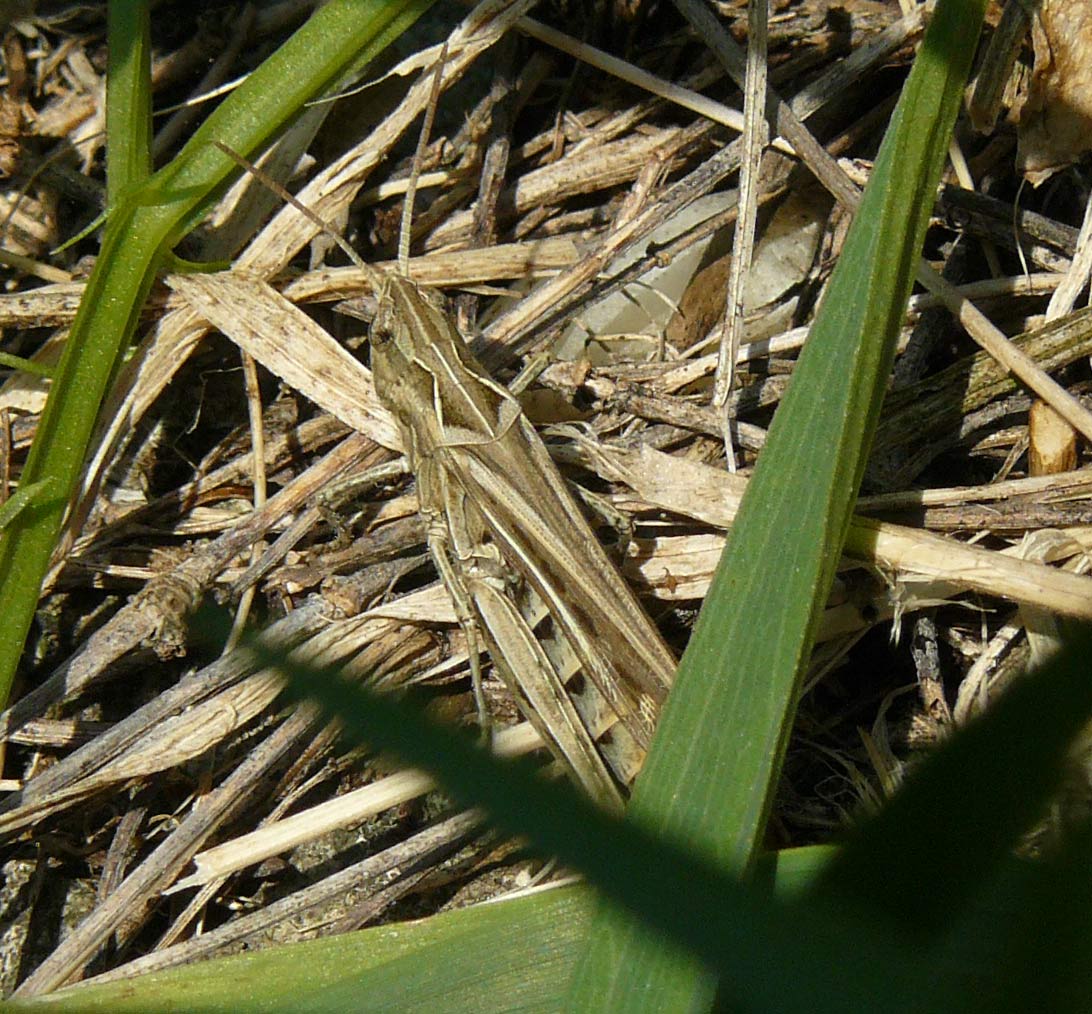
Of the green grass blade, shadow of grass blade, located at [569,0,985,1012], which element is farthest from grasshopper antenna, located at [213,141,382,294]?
shadow of grass blade, located at [569,0,985,1012]

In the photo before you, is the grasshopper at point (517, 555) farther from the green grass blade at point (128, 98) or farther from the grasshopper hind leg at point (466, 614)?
the green grass blade at point (128, 98)

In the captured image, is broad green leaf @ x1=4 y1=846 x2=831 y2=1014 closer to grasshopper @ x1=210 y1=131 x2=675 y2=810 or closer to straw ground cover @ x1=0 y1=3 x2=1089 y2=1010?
straw ground cover @ x1=0 y1=3 x2=1089 y2=1010

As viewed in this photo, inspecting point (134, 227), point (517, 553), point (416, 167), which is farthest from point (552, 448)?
point (134, 227)

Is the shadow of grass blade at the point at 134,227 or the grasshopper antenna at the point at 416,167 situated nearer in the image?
the shadow of grass blade at the point at 134,227

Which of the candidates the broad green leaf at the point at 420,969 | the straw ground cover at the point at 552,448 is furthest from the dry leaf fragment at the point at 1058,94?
the broad green leaf at the point at 420,969

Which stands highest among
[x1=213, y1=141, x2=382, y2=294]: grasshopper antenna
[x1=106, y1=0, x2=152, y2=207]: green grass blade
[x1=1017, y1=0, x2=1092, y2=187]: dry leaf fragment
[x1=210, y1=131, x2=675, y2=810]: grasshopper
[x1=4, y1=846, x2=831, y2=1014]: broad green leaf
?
[x1=106, y1=0, x2=152, y2=207]: green grass blade

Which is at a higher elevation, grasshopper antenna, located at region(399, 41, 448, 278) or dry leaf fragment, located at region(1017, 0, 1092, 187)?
grasshopper antenna, located at region(399, 41, 448, 278)
